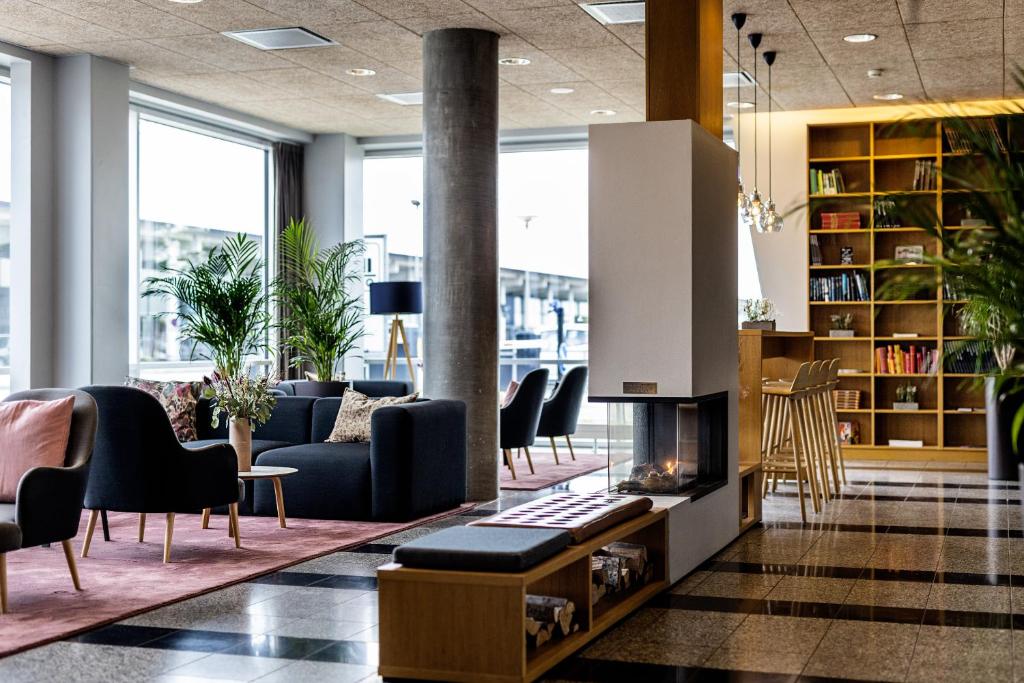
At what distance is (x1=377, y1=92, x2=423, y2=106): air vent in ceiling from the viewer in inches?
413

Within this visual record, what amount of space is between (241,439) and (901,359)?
6620 millimetres

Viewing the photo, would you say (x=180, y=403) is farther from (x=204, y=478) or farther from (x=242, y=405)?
(x=204, y=478)

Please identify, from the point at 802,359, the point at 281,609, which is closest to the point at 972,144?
the point at 281,609

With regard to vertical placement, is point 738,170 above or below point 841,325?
above

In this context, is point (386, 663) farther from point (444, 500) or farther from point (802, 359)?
point (802, 359)

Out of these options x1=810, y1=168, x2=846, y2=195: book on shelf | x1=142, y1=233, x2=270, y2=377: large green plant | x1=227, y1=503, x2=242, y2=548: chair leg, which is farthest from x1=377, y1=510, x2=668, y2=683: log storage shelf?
x1=810, y1=168, x2=846, y2=195: book on shelf

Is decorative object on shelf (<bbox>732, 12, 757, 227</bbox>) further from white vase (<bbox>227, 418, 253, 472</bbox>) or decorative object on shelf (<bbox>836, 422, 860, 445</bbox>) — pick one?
white vase (<bbox>227, 418, 253, 472</bbox>)

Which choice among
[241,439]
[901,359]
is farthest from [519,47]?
[901,359]

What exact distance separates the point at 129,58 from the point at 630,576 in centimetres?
620

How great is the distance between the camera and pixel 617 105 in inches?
429

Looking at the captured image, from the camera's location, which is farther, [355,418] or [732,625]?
[355,418]

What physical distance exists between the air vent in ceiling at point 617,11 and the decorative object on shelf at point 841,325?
448 cm

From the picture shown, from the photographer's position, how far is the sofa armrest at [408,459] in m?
7.29

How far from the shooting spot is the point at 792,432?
7.50 metres
